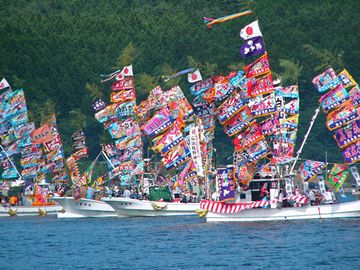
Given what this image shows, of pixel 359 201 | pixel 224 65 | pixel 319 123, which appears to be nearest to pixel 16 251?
pixel 359 201

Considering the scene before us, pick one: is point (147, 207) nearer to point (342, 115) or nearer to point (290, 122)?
point (290, 122)

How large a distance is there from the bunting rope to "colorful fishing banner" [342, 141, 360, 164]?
4.43m

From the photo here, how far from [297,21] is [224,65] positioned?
1219 centimetres

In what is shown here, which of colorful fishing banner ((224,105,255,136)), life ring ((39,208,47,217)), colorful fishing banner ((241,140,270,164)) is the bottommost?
life ring ((39,208,47,217))

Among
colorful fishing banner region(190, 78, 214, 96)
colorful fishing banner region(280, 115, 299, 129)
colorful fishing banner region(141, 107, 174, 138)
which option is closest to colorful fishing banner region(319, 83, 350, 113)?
colorful fishing banner region(280, 115, 299, 129)

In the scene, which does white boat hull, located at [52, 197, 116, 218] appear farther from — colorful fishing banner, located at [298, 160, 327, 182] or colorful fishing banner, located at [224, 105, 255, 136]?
colorful fishing banner, located at [298, 160, 327, 182]

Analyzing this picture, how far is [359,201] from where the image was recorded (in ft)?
300

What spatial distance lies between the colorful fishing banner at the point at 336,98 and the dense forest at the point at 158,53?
62.0m

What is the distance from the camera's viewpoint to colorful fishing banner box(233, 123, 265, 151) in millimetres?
95312

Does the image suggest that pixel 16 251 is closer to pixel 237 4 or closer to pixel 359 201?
pixel 359 201

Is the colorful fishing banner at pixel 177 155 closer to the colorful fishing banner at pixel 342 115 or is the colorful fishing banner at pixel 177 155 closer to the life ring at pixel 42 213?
the life ring at pixel 42 213

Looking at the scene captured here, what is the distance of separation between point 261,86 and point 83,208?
28.2 m

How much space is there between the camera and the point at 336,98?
307ft

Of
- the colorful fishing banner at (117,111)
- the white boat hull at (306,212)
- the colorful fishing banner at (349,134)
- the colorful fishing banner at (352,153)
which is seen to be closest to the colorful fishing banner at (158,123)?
the colorful fishing banner at (117,111)
